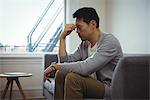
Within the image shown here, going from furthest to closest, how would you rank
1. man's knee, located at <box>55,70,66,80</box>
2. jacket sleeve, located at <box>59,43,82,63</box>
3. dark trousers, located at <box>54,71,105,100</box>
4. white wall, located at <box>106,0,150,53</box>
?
1. white wall, located at <box>106,0,150,53</box>
2. jacket sleeve, located at <box>59,43,82,63</box>
3. man's knee, located at <box>55,70,66,80</box>
4. dark trousers, located at <box>54,71,105,100</box>

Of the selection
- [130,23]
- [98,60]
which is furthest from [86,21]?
[130,23]

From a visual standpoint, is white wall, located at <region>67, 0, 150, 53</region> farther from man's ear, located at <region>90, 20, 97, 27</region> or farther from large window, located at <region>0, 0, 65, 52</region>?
man's ear, located at <region>90, 20, 97, 27</region>

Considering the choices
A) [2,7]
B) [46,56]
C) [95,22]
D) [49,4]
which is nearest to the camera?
[95,22]

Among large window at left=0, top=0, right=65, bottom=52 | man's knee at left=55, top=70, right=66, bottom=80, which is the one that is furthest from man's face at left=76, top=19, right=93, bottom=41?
large window at left=0, top=0, right=65, bottom=52

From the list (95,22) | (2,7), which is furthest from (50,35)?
(95,22)

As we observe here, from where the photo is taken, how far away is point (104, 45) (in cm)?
184

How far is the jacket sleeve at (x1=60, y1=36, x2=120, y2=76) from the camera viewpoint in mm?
1767

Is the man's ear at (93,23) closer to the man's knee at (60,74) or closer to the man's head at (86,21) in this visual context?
the man's head at (86,21)

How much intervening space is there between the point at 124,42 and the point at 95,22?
5.01ft

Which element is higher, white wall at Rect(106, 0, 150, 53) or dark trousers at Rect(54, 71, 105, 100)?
white wall at Rect(106, 0, 150, 53)

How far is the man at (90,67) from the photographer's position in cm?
171

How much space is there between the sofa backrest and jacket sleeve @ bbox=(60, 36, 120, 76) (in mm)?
293

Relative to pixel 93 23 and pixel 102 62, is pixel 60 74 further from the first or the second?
pixel 93 23

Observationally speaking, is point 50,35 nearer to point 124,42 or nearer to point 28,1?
point 28,1
